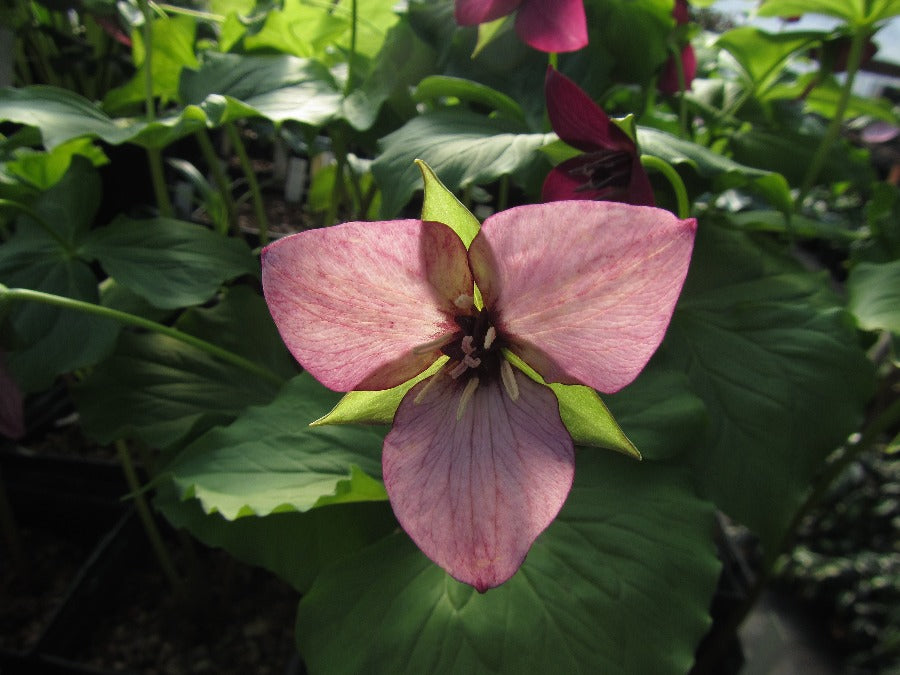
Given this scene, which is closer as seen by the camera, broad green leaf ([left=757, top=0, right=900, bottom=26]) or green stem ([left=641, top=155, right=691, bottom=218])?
green stem ([left=641, top=155, right=691, bottom=218])

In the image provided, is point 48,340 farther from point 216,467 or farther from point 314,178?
point 314,178

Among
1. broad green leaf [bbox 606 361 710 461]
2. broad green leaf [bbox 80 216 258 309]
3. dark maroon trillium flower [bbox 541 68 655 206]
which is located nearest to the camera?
dark maroon trillium flower [bbox 541 68 655 206]

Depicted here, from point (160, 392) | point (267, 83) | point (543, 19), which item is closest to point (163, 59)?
point (267, 83)

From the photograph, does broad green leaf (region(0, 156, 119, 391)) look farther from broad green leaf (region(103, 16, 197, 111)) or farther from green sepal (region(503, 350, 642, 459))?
green sepal (region(503, 350, 642, 459))

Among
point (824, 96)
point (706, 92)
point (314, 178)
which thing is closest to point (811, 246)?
point (824, 96)

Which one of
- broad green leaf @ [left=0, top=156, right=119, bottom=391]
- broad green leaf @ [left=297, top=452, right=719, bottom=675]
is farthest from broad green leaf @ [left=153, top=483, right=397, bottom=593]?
broad green leaf @ [left=0, top=156, right=119, bottom=391]

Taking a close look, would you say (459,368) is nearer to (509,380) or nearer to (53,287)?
(509,380)
